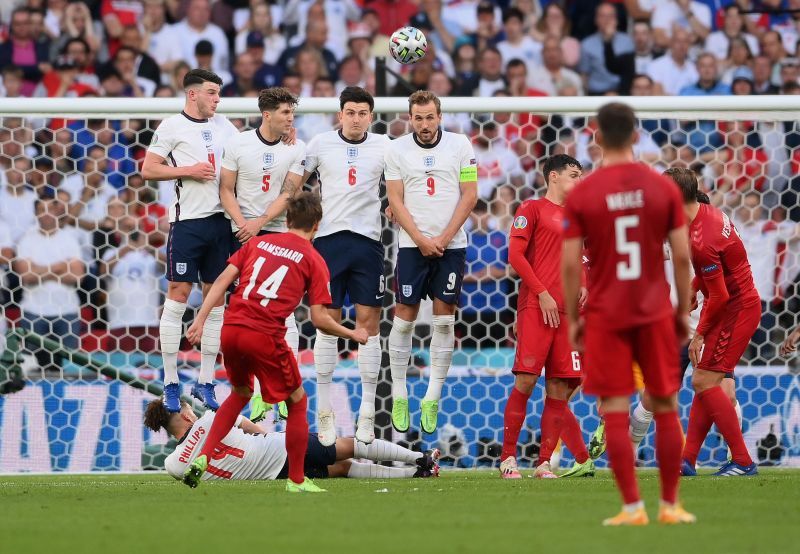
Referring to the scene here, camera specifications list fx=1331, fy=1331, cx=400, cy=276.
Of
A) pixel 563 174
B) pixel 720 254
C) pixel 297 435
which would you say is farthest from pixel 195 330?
pixel 720 254

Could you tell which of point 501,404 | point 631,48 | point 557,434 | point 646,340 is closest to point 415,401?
point 501,404

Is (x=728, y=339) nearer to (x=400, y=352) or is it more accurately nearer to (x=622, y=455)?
(x=400, y=352)

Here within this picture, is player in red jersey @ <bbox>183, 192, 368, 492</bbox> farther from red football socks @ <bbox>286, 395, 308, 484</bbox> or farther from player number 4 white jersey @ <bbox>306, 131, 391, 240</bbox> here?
player number 4 white jersey @ <bbox>306, 131, 391, 240</bbox>

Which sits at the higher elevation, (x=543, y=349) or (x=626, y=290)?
(x=626, y=290)

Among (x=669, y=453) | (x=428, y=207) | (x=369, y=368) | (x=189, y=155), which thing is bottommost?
(x=669, y=453)

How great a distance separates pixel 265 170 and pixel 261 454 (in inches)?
86.7

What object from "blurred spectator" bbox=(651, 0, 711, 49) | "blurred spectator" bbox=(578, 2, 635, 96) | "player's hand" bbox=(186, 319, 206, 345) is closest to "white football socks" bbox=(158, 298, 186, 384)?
"player's hand" bbox=(186, 319, 206, 345)

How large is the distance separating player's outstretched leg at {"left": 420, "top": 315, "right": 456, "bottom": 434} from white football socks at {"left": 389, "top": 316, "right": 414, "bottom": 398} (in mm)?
188

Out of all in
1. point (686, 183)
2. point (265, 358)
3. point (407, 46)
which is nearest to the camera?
point (265, 358)

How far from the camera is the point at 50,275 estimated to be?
11.8 meters

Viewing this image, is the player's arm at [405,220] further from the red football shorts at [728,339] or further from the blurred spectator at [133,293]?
the blurred spectator at [133,293]

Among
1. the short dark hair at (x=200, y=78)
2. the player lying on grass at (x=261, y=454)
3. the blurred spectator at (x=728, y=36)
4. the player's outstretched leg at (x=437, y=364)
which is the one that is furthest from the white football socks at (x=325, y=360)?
the blurred spectator at (x=728, y=36)

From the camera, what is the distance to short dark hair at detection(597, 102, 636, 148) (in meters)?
6.30

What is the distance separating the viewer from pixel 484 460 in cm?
1158
